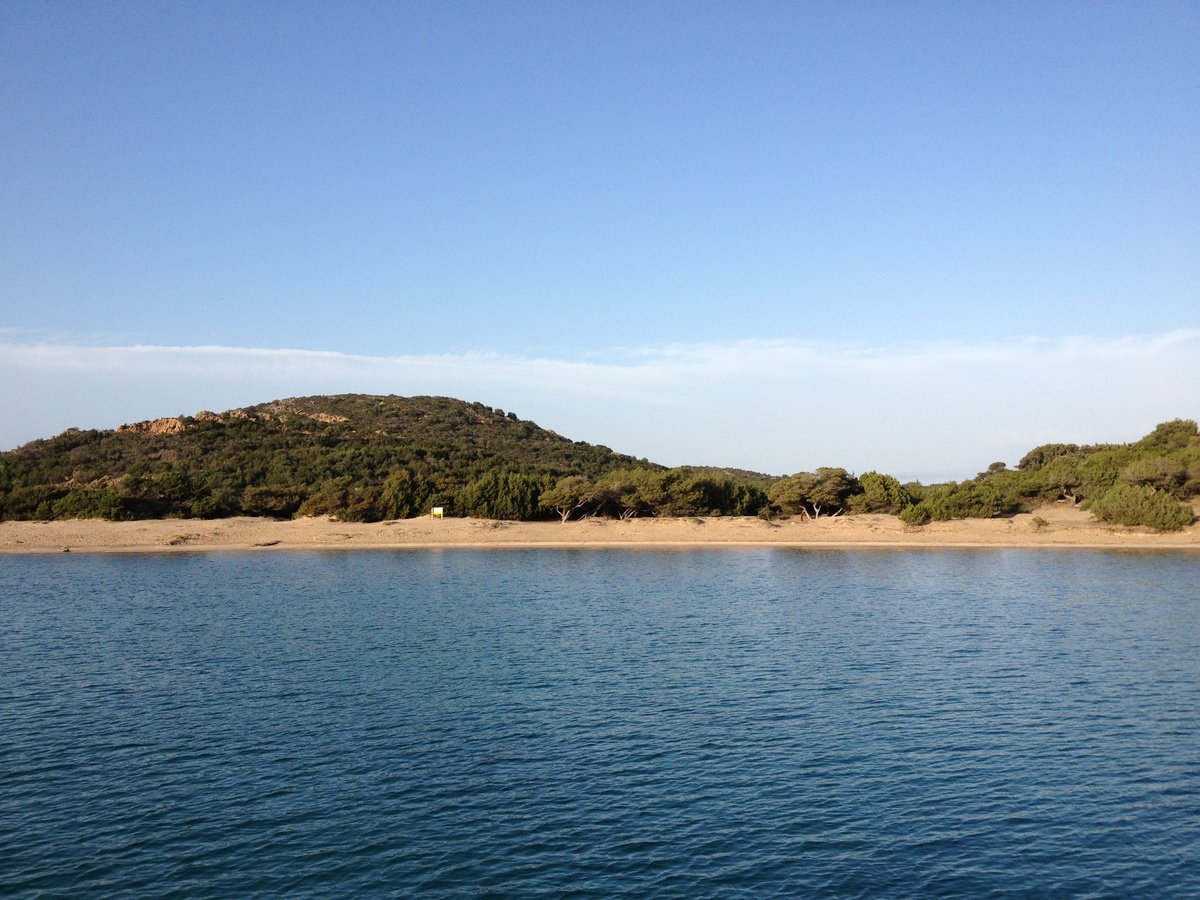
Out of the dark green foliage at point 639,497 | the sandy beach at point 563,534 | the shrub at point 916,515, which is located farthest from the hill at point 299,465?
the shrub at point 916,515

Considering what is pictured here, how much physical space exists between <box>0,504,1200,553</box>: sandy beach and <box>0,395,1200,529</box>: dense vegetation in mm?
1996

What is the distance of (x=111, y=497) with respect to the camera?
69812mm

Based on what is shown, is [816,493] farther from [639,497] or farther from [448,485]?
[448,485]

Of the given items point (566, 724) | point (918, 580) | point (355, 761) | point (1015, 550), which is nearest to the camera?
point (355, 761)

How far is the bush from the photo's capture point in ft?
198

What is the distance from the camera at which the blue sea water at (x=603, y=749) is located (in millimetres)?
12867

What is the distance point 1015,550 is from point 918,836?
50.9 meters

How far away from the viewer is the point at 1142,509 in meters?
61.5

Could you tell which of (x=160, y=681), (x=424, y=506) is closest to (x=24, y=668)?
(x=160, y=681)

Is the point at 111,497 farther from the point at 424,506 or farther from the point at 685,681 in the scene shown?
the point at 685,681

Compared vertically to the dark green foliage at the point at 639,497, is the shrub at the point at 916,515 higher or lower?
lower

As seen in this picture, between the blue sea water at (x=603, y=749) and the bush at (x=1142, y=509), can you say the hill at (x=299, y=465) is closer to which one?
the blue sea water at (x=603, y=749)

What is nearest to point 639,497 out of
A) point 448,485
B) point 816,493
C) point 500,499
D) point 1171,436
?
point 500,499

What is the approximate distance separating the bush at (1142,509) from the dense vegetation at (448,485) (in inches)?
3.7
